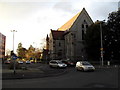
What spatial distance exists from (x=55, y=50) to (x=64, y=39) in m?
6.17

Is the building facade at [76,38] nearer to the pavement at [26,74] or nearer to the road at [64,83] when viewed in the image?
the pavement at [26,74]

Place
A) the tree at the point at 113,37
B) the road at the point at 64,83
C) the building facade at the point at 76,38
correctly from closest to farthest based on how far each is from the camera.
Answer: the road at the point at 64,83
the tree at the point at 113,37
the building facade at the point at 76,38

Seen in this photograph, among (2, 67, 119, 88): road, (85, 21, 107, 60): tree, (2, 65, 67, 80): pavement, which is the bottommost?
(2, 65, 67, 80): pavement

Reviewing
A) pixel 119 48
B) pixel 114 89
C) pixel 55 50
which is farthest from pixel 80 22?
pixel 114 89

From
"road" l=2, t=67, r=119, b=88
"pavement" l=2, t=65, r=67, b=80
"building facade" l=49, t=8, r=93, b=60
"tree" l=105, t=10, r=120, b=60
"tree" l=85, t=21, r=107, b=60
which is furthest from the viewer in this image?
"building facade" l=49, t=8, r=93, b=60

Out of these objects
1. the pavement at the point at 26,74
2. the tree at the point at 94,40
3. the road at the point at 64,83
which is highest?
the tree at the point at 94,40

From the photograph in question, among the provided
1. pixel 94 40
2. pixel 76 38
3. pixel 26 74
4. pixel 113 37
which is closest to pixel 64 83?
pixel 26 74

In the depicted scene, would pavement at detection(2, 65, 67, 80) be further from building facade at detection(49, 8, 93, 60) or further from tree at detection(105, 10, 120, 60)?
building facade at detection(49, 8, 93, 60)

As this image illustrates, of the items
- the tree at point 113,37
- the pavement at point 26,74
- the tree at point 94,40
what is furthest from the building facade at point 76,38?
the pavement at point 26,74

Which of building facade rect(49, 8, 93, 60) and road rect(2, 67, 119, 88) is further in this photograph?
building facade rect(49, 8, 93, 60)

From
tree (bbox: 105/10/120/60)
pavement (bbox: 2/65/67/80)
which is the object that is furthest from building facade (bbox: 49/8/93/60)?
pavement (bbox: 2/65/67/80)

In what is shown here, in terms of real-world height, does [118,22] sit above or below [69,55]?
above

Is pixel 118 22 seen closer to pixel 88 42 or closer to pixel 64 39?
pixel 88 42

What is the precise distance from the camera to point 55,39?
7481 centimetres
